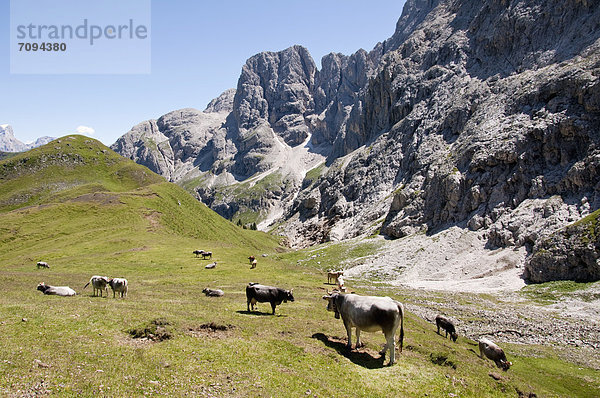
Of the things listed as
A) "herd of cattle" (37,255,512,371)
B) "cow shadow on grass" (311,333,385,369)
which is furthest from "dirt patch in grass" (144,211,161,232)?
"cow shadow on grass" (311,333,385,369)

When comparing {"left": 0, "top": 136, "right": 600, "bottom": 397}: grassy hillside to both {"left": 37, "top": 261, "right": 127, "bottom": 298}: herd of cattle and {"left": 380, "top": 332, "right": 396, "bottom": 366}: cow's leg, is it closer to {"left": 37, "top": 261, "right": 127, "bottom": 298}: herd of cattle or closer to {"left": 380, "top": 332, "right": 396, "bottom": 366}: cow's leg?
{"left": 380, "top": 332, "right": 396, "bottom": 366}: cow's leg

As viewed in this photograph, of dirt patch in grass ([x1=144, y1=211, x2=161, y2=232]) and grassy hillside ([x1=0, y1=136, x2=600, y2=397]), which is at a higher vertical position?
dirt patch in grass ([x1=144, y1=211, x2=161, y2=232])

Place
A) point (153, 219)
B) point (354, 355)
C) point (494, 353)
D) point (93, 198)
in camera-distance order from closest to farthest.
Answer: point (354, 355)
point (494, 353)
point (153, 219)
point (93, 198)

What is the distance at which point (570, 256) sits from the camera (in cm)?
6931

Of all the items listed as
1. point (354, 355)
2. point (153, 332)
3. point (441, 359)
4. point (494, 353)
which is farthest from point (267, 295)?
point (494, 353)

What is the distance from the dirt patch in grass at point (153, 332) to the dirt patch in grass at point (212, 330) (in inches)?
53.5

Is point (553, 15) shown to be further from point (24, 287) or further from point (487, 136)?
point (24, 287)

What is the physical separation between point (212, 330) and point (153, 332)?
3.75 m

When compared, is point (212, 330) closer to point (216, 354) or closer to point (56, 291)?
point (216, 354)

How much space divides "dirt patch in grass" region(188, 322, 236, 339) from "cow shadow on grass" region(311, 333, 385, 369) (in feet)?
19.3

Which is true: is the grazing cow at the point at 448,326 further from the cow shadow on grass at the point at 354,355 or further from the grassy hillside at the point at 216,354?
the cow shadow on grass at the point at 354,355

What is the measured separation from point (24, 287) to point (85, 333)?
83.8 feet

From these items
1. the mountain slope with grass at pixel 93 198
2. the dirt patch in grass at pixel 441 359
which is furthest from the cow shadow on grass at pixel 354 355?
the mountain slope with grass at pixel 93 198

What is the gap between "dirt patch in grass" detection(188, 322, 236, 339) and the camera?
21478 mm
